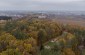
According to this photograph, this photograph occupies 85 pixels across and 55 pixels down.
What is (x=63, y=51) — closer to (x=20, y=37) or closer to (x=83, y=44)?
(x=20, y=37)

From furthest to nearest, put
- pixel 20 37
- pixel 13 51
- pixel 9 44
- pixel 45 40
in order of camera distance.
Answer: pixel 45 40 → pixel 20 37 → pixel 9 44 → pixel 13 51

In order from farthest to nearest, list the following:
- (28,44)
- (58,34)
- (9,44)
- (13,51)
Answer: (58,34)
(28,44)
(9,44)
(13,51)

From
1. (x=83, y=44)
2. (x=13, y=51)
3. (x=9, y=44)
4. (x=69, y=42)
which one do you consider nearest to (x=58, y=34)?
(x=83, y=44)

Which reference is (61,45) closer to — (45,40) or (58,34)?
(45,40)

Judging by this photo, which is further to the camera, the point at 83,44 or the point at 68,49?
the point at 83,44

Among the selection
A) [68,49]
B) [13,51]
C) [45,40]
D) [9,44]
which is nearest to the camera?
[13,51]

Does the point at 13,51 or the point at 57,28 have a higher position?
the point at 13,51

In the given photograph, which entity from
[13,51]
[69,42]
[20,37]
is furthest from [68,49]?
[13,51]

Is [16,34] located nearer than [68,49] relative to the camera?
No

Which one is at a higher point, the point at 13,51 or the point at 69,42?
the point at 13,51
